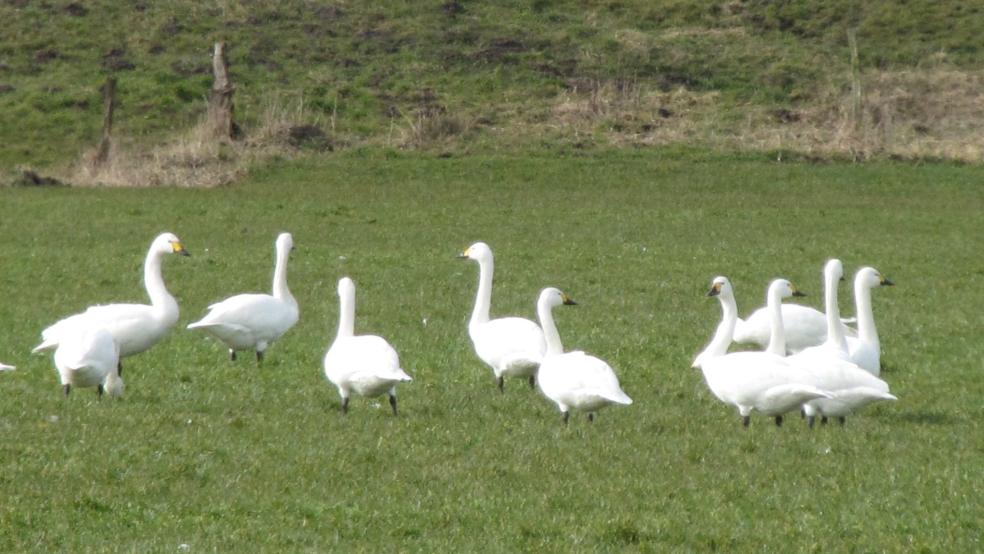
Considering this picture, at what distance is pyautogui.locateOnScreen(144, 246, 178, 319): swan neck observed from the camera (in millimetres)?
13117

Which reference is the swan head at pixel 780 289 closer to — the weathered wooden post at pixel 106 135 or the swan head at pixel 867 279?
the swan head at pixel 867 279

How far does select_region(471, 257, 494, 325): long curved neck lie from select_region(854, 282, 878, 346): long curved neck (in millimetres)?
3136

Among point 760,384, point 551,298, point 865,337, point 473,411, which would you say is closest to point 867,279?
point 865,337

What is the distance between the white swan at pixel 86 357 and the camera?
36.3 feet

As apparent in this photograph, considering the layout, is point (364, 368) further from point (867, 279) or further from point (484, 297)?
point (867, 279)

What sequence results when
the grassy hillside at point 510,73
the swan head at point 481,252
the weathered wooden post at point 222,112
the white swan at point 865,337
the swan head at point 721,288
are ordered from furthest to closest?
the grassy hillside at point 510,73
the weathered wooden post at point 222,112
the swan head at point 481,252
the swan head at point 721,288
the white swan at point 865,337

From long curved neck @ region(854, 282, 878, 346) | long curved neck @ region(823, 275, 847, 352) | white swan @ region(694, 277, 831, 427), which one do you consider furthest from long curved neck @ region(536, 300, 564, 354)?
long curved neck @ region(854, 282, 878, 346)

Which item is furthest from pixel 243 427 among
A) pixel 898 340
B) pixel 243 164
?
pixel 243 164

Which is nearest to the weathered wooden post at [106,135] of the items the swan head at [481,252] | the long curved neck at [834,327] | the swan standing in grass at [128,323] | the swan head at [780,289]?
the swan head at [481,252]

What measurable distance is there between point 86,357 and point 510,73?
31.0 m

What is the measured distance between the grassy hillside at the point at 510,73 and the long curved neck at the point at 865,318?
2252 centimetres

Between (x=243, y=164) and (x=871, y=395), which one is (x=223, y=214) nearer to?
(x=243, y=164)

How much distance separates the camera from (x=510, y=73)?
41312 mm

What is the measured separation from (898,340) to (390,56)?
2905 cm
